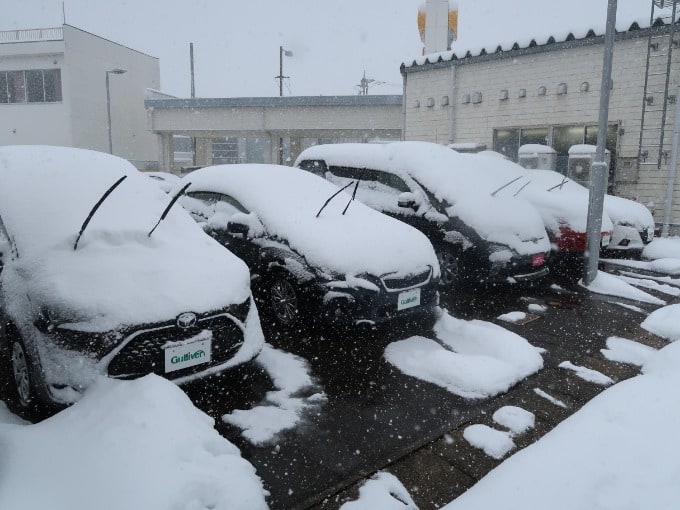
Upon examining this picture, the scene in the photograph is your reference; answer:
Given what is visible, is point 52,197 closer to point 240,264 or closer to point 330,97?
point 240,264

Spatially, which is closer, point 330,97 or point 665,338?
point 665,338

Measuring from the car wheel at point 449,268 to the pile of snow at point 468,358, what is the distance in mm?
1271

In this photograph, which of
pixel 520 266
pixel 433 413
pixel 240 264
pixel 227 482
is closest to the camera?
pixel 227 482

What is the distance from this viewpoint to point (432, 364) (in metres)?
4.12

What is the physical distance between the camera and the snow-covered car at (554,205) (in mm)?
7232

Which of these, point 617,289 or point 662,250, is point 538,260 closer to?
point 617,289

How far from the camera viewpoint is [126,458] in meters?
2.29

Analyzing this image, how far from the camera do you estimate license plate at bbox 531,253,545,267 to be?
20.5ft

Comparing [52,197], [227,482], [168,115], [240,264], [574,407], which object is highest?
[168,115]

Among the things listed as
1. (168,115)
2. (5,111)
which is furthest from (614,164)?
(5,111)

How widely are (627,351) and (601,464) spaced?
2.24 metres

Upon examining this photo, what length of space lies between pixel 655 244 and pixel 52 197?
9853mm

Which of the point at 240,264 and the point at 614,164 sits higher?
the point at 614,164

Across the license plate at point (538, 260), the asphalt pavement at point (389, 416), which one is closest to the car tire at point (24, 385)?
the asphalt pavement at point (389, 416)
